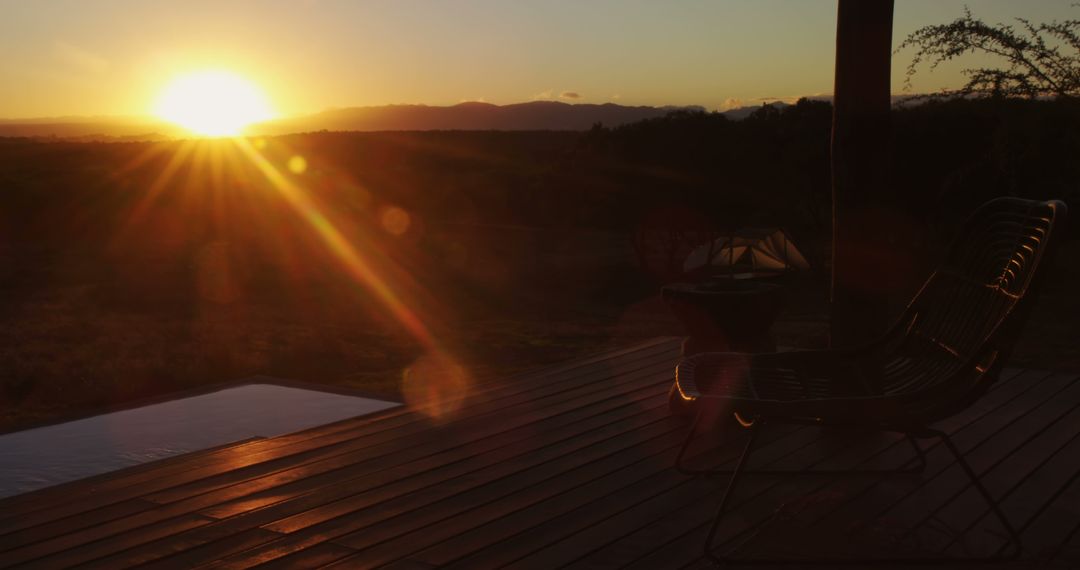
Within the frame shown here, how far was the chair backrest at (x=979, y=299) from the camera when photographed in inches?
91.6

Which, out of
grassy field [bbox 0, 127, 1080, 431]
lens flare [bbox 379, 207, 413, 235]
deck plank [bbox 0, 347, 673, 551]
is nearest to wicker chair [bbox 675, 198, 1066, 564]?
deck plank [bbox 0, 347, 673, 551]

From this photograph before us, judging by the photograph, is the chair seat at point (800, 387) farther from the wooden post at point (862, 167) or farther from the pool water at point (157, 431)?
the pool water at point (157, 431)

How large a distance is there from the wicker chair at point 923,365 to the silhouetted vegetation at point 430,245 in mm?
5071

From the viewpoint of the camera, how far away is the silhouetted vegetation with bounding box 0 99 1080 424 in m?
8.95

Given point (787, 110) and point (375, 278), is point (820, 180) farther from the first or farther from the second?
point (375, 278)

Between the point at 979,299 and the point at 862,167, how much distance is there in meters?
0.62

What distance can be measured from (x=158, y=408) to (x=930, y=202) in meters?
13.0

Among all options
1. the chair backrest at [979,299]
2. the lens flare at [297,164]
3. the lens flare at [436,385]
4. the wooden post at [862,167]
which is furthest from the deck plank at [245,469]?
the lens flare at [297,164]

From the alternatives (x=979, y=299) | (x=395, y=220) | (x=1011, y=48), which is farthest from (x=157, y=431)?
(x=395, y=220)

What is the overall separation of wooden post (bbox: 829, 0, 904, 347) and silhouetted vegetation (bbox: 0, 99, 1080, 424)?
4977 millimetres

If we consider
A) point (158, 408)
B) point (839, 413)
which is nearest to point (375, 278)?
point (158, 408)

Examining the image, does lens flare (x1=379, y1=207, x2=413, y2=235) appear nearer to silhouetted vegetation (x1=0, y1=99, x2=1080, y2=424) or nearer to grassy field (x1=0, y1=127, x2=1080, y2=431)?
grassy field (x1=0, y1=127, x2=1080, y2=431)

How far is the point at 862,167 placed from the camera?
10.5ft

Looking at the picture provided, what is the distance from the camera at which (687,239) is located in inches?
663
